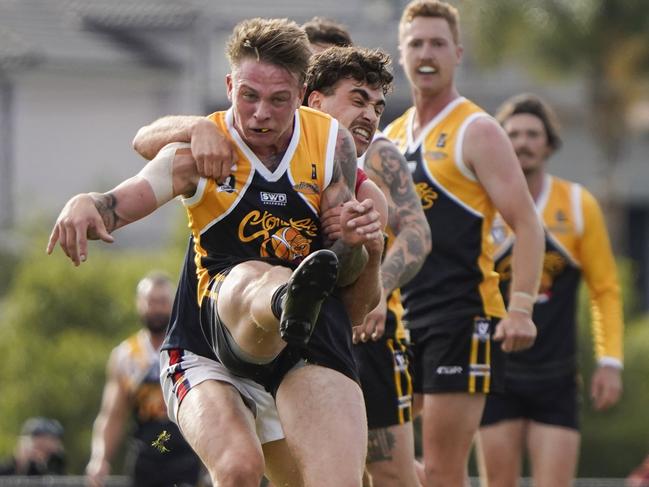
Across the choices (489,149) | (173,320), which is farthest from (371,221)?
(489,149)

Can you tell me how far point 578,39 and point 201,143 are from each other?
906 inches

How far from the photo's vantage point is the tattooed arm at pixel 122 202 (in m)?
5.73

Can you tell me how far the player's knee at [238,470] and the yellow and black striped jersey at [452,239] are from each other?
2.53m

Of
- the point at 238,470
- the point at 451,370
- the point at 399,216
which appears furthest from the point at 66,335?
the point at 238,470

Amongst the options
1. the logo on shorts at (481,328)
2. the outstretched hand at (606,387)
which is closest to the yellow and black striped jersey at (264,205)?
the logo on shorts at (481,328)

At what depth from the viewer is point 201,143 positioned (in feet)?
20.1

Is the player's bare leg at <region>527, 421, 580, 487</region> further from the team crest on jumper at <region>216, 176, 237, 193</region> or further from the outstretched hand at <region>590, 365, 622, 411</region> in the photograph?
the team crest on jumper at <region>216, 176, 237, 193</region>

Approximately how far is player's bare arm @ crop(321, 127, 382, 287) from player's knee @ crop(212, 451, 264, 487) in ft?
2.77

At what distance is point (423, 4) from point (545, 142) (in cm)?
163

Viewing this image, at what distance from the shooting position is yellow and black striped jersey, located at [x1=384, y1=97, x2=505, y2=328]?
812cm

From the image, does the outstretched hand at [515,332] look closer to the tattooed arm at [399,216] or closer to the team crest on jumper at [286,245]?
the tattooed arm at [399,216]

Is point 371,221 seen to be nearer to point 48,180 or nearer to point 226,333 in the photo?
point 226,333

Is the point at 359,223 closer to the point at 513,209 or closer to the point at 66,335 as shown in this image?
the point at 513,209

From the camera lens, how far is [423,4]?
852cm
